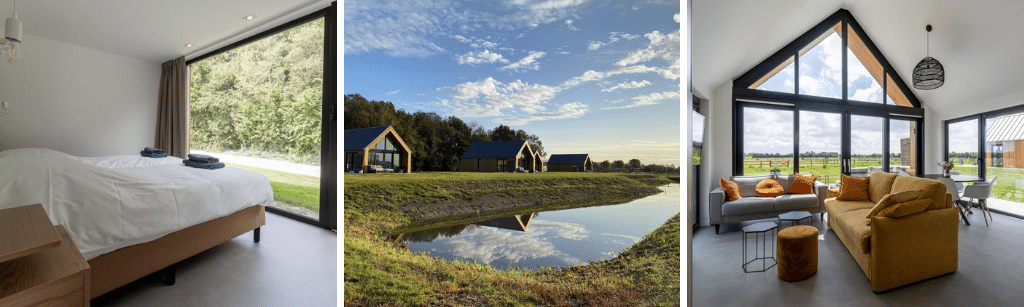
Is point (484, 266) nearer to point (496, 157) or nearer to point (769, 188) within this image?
point (496, 157)

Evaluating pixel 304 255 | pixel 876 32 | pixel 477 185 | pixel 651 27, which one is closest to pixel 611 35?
pixel 651 27

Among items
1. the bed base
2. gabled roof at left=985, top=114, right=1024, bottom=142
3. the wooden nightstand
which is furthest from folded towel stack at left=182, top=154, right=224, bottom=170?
gabled roof at left=985, top=114, right=1024, bottom=142

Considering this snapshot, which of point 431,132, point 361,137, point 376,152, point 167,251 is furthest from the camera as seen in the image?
point 431,132

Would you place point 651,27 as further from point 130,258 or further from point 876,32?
point 130,258

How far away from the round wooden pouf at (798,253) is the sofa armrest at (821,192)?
0.25 feet

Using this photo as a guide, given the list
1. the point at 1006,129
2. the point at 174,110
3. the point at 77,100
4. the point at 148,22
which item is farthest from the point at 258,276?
the point at 1006,129

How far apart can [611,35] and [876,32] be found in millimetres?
1918

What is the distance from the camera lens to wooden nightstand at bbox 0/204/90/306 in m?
0.66

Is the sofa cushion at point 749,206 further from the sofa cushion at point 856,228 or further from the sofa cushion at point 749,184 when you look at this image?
the sofa cushion at point 856,228

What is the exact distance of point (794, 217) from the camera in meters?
0.90

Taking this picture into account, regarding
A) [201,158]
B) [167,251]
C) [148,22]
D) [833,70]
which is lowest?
[167,251]

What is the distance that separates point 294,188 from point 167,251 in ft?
1.96

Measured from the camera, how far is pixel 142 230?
1.04 m

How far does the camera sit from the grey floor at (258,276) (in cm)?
105
